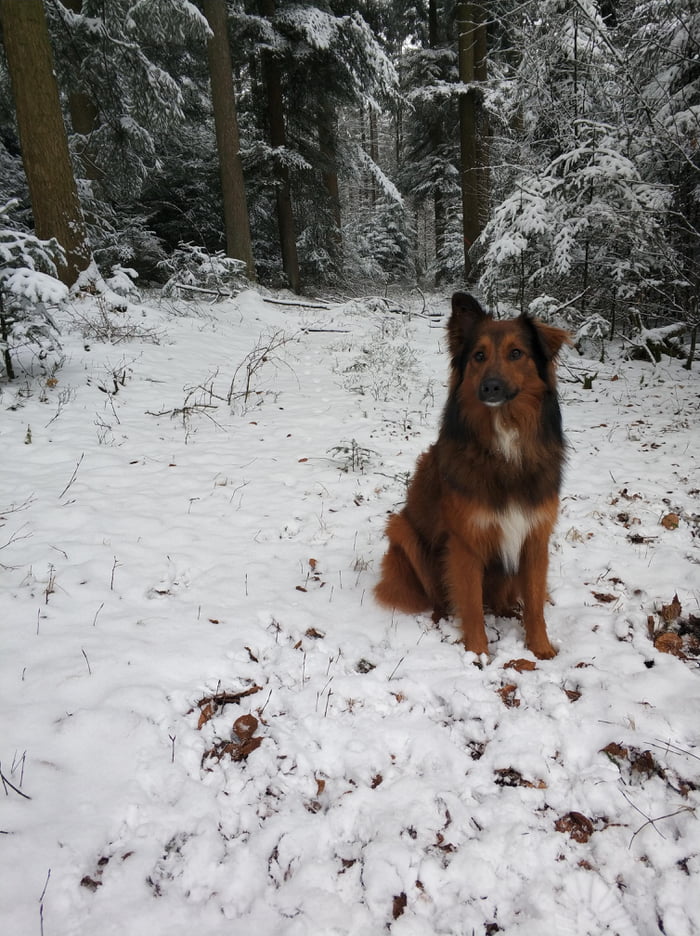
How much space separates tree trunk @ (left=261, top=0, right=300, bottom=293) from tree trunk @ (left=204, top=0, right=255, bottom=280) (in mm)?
2240

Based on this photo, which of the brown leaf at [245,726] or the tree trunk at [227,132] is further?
the tree trunk at [227,132]

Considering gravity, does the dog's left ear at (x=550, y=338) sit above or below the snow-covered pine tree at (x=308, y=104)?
below

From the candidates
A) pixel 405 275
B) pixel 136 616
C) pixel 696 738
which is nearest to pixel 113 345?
pixel 136 616

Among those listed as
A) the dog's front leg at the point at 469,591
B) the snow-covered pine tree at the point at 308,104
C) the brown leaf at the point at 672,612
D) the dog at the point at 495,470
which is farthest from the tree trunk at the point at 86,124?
the brown leaf at the point at 672,612

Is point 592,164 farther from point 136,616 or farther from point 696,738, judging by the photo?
point 136,616

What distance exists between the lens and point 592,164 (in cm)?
771

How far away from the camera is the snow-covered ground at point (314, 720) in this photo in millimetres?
1634

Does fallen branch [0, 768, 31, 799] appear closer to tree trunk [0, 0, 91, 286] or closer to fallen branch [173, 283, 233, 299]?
tree trunk [0, 0, 91, 286]

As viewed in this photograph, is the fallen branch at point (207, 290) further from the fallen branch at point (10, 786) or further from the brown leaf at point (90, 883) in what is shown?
the brown leaf at point (90, 883)

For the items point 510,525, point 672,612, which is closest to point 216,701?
point 510,525

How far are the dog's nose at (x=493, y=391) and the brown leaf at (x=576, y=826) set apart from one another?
71.0 inches

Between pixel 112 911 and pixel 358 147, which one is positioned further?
pixel 358 147

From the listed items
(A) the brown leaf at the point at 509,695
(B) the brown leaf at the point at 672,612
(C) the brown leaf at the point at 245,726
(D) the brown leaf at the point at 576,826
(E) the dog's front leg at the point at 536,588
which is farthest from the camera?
(B) the brown leaf at the point at 672,612

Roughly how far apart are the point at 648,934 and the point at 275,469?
4278mm
